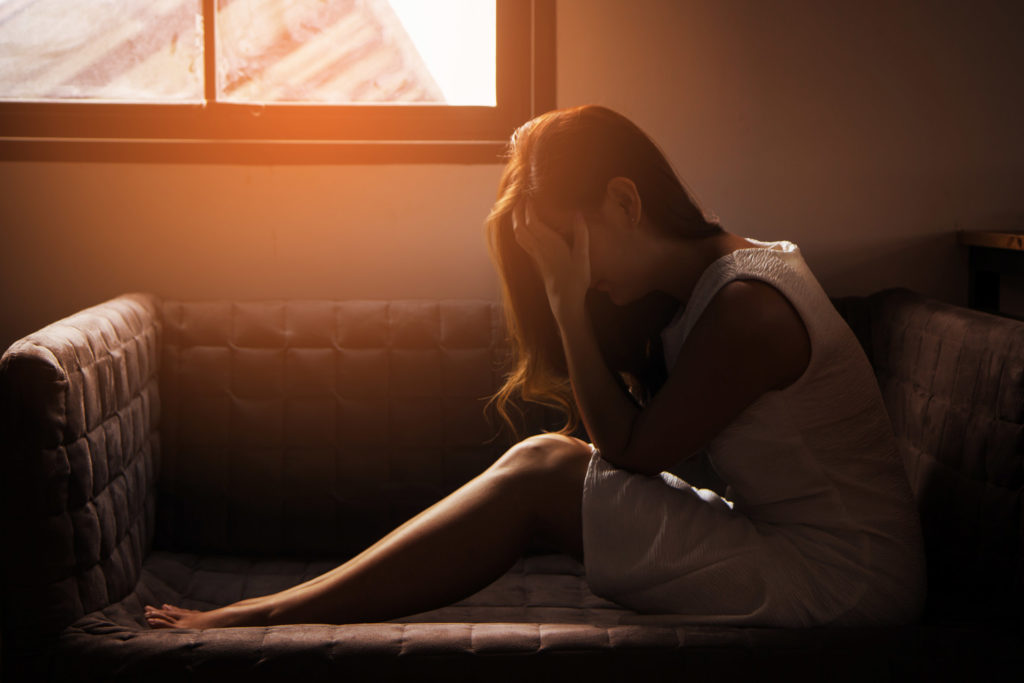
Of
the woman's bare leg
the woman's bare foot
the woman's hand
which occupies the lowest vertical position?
Result: the woman's bare foot

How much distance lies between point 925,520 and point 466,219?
1.04 m

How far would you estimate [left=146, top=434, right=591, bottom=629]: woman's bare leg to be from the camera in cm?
108

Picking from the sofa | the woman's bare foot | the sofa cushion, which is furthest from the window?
the sofa cushion

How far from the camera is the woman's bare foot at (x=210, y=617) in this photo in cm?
111

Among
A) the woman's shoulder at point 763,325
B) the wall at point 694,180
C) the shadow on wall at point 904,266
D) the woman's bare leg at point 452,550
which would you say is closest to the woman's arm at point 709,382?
the woman's shoulder at point 763,325

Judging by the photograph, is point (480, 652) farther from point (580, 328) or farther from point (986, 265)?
point (986, 265)

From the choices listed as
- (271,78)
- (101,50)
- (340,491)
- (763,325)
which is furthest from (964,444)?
(101,50)

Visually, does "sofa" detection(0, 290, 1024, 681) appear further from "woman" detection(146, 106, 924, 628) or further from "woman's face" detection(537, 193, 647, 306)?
"woman's face" detection(537, 193, 647, 306)

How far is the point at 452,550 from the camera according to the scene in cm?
109

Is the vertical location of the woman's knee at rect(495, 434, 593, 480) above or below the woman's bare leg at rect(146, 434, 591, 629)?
above

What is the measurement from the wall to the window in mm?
51

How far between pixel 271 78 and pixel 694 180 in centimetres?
93

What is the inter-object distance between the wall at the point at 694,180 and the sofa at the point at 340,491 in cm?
19

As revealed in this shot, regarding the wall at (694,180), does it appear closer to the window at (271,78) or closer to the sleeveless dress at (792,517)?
the window at (271,78)
